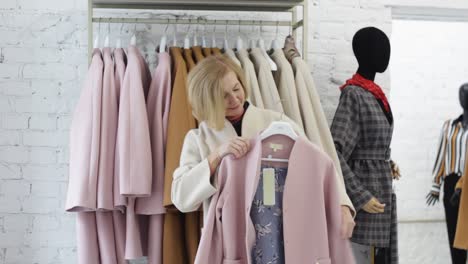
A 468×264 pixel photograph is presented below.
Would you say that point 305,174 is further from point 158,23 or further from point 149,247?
point 158,23

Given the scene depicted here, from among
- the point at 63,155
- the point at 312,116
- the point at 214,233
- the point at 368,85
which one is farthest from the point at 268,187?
the point at 63,155

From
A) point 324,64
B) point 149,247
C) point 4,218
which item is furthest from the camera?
point 324,64

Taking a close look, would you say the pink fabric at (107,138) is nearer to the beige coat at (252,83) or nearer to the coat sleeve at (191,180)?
the coat sleeve at (191,180)

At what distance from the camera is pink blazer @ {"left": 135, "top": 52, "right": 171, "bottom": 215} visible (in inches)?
104

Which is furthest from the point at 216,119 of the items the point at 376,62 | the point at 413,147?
the point at 413,147

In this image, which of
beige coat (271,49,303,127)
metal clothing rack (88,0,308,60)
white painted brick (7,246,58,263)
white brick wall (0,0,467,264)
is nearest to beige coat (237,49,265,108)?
beige coat (271,49,303,127)

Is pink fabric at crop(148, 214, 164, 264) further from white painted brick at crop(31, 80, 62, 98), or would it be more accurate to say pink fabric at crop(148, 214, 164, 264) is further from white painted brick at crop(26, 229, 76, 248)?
white painted brick at crop(31, 80, 62, 98)

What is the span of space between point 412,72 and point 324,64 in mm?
465

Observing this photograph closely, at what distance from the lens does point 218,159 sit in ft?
7.22

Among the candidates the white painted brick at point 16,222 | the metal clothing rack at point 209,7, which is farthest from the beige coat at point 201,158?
the white painted brick at point 16,222

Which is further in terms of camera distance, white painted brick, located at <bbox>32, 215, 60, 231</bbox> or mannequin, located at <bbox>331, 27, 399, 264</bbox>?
white painted brick, located at <bbox>32, 215, 60, 231</bbox>

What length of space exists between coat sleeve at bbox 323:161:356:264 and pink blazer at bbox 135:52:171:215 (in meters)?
0.76

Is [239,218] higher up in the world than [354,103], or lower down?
lower down

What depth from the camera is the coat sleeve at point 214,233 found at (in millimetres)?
2176
